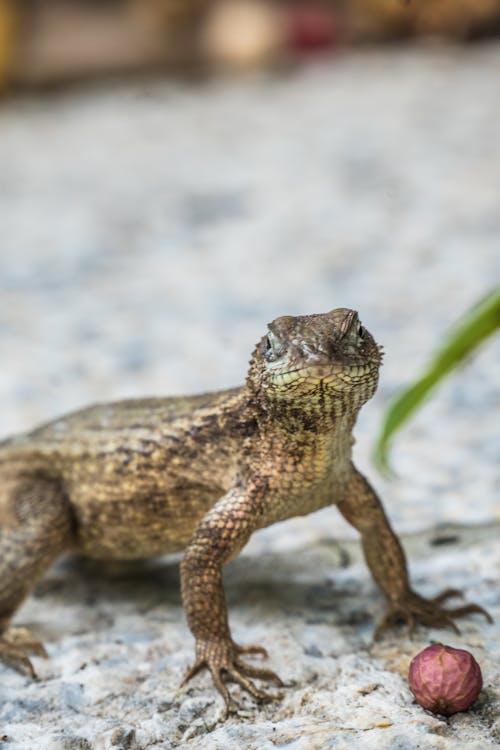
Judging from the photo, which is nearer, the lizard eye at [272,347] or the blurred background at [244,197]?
the lizard eye at [272,347]

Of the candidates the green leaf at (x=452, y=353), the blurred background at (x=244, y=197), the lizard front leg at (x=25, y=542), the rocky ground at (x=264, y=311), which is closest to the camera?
the green leaf at (x=452, y=353)

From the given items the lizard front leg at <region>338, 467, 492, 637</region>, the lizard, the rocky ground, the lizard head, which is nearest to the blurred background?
the rocky ground

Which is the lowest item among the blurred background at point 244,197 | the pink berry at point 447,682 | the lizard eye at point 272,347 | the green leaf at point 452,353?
the pink berry at point 447,682

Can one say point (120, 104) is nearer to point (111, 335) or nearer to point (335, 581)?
point (111, 335)

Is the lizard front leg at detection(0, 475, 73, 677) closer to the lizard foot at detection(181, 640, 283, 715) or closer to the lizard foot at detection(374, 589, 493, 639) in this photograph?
the lizard foot at detection(181, 640, 283, 715)

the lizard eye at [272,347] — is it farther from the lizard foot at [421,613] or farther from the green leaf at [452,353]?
the lizard foot at [421,613]

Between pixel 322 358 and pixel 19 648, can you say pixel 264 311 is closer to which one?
pixel 19 648

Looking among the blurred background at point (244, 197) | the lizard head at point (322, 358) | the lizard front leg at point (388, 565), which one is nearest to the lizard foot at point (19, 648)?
the lizard front leg at point (388, 565)
